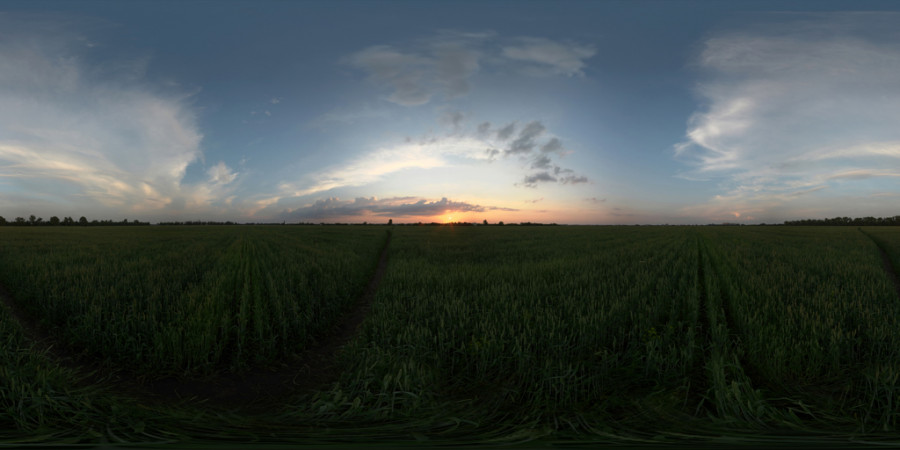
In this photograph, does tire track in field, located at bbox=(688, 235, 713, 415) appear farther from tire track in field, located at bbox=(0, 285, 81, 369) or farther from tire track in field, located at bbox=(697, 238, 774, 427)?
tire track in field, located at bbox=(0, 285, 81, 369)

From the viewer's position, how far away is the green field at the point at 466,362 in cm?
291

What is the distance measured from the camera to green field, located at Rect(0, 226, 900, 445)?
2.91 metres

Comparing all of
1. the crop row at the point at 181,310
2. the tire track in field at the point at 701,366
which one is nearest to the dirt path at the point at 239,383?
the crop row at the point at 181,310

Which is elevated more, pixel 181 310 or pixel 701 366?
pixel 181 310

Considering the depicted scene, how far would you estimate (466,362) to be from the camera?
410cm

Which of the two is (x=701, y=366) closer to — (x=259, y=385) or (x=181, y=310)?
(x=259, y=385)

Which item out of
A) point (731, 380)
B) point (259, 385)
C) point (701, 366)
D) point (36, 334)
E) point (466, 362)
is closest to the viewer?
point (731, 380)

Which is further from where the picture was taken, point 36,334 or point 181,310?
point 36,334

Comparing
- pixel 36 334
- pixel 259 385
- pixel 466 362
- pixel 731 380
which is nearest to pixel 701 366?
pixel 731 380

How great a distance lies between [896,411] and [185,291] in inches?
370

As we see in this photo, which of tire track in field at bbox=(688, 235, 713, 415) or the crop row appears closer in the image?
tire track in field at bbox=(688, 235, 713, 415)

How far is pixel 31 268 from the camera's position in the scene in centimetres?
933

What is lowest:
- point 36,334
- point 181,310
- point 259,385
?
point 259,385

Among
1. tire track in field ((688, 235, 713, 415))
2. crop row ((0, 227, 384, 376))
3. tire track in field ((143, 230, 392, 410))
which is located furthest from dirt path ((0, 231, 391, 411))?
tire track in field ((688, 235, 713, 415))
